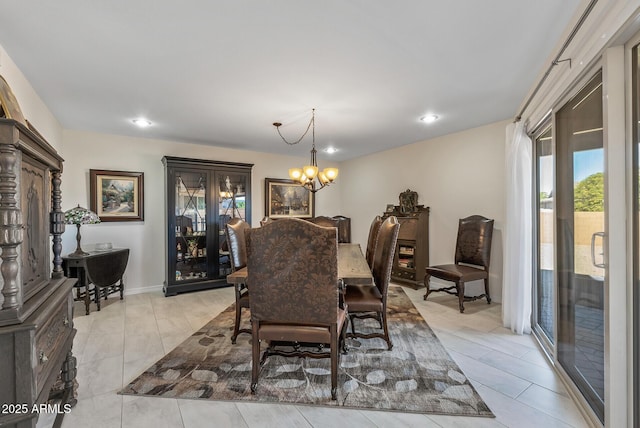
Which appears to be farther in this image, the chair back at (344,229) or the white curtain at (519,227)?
the chair back at (344,229)

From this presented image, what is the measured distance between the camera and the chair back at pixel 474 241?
364 centimetres

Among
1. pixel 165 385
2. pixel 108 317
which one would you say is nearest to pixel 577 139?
pixel 165 385

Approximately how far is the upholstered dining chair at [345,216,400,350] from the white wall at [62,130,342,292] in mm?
3331

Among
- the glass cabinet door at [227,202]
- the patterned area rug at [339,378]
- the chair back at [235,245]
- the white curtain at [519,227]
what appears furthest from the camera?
the glass cabinet door at [227,202]

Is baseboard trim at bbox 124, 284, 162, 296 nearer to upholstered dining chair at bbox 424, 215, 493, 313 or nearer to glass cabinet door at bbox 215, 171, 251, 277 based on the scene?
glass cabinet door at bbox 215, 171, 251, 277

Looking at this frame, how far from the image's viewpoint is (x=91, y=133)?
4000mm

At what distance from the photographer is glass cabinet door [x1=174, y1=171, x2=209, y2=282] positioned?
4.29 meters

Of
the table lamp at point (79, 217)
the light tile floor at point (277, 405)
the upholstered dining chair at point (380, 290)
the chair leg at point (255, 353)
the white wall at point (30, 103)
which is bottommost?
the light tile floor at point (277, 405)

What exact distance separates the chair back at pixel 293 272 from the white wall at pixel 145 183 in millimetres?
3397

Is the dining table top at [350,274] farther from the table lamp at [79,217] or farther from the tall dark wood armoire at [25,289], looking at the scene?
the table lamp at [79,217]

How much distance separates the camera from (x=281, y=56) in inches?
82.3

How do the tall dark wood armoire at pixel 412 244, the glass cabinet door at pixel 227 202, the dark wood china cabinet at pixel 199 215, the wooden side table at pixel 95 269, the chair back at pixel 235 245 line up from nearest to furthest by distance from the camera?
the chair back at pixel 235 245 → the wooden side table at pixel 95 269 → the dark wood china cabinet at pixel 199 215 → the tall dark wood armoire at pixel 412 244 → the glass cabinet door at pixel 227 202

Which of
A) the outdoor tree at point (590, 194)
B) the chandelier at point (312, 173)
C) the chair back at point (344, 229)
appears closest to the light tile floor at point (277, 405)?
the outdoor tree at point (590, 194)

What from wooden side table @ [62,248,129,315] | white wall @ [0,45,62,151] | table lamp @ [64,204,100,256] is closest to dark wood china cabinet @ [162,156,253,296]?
wooden side table @ [62,248,129,315]
